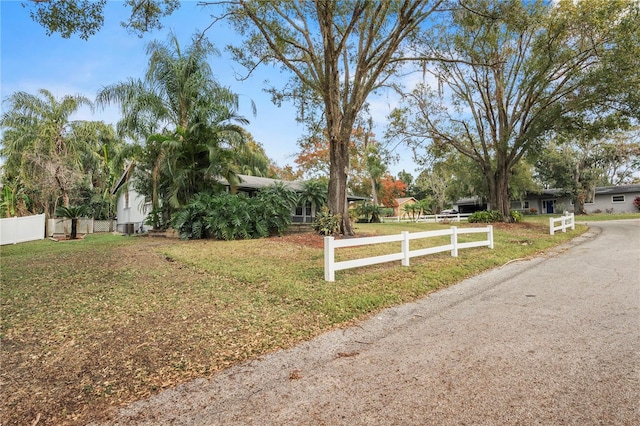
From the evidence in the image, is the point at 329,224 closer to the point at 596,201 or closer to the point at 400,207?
the point at 596,201

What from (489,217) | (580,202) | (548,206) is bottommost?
(489,217)

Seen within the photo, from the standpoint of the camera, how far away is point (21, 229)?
49.8 ft

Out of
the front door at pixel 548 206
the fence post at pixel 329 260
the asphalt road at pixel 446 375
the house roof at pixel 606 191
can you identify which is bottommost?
the asphalt road at pixel 446 375

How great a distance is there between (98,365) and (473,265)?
24.2ft

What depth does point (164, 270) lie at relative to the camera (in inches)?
284

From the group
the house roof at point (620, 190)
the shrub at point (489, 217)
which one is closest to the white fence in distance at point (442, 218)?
the shrub at point (489, 217)

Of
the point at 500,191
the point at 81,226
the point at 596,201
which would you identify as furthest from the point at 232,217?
the point at 596,201

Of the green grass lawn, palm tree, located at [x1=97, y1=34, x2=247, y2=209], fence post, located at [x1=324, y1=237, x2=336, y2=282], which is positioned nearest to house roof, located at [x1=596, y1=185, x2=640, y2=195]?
the green grass lawn

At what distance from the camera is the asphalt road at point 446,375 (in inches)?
95.1

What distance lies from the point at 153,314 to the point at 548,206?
159 feet

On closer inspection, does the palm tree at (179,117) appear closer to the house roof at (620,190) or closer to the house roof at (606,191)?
the house roof at (606,191)

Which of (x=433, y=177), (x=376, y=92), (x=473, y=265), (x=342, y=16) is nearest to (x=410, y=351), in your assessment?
(x=473, y=265)

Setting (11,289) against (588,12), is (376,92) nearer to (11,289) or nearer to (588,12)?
(588,12)

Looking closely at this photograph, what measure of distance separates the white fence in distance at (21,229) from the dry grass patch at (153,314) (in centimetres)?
799
